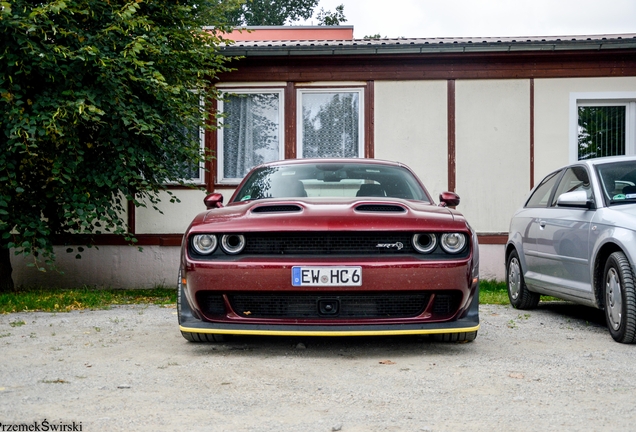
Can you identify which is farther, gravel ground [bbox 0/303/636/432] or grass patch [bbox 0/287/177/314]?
grass patch [bbox 0/287/177/314]

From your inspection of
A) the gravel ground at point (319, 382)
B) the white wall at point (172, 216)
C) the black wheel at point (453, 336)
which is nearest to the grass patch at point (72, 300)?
the white wall at point (172, 216)

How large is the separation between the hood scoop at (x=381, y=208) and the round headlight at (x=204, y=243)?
1029 mm

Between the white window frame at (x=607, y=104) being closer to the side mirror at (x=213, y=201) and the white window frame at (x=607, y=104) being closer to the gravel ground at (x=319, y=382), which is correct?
the gravel ground at (x=319, y=382)

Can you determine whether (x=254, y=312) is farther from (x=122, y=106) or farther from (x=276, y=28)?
(x=276, y=28)

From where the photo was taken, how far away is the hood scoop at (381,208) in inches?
206

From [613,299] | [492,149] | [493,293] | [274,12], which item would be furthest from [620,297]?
[274,12]

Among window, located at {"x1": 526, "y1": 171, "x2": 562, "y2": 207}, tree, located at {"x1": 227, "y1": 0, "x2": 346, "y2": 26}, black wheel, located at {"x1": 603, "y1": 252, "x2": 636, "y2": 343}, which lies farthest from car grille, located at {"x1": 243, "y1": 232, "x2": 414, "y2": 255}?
tree, located at {"x1": 227, "y1": 0, "x2": 346, "y2": 26}

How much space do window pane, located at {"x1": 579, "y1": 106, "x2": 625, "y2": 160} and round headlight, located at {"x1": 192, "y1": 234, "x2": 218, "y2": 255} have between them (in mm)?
8902

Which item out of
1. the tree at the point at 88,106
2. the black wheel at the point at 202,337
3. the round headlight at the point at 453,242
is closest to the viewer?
the round headlight at the point at 453,242

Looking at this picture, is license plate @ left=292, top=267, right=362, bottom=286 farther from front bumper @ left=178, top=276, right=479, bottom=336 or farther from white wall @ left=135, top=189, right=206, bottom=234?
white wall @ left=135, top=189, right=206, bottom=234

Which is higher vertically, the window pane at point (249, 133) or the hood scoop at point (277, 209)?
the window pane at point (249, 133)

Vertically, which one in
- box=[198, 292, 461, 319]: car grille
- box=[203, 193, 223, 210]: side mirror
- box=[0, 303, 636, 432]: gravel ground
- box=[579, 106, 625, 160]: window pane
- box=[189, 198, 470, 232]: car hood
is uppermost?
box=[579, 106, 625, 160]: window pane

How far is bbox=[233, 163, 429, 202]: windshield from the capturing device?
6.22 metres

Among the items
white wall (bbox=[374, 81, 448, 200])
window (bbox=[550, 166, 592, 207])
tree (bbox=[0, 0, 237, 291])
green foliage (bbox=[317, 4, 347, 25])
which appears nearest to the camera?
window (bbox=[550, 166, 592, 207])
